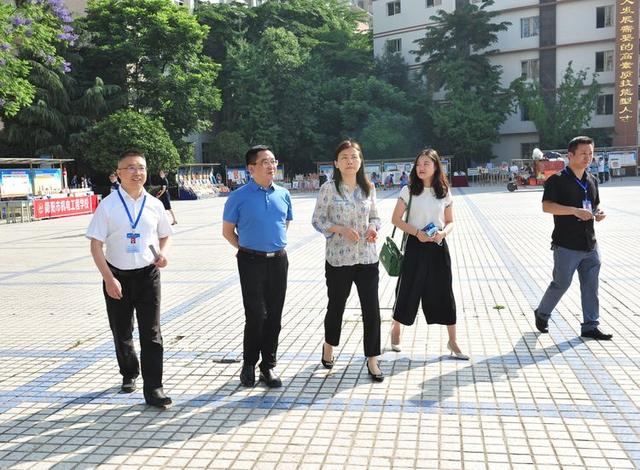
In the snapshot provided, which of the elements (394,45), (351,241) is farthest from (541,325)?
(394,45)

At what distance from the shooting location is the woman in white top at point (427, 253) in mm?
4697

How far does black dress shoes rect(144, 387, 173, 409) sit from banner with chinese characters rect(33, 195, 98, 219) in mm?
17006

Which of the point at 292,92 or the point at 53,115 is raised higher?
the point at 292,92

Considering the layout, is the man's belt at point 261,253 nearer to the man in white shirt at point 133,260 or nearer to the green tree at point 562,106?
the man in white shirt at point 133,260

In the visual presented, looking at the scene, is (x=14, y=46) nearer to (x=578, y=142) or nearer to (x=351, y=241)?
(x=351, y=241)

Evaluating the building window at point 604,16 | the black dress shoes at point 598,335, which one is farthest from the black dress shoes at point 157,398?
the building window at point 604,16

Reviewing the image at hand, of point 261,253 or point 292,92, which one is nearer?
point 261,253

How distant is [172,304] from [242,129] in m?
33.1

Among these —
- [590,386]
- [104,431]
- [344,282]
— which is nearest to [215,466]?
[104,431]

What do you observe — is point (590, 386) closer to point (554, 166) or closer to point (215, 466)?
point (215, 466)

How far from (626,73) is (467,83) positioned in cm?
876

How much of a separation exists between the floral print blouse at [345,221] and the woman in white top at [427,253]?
47 cm

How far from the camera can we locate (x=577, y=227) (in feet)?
16.7

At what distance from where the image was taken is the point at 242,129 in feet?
128
